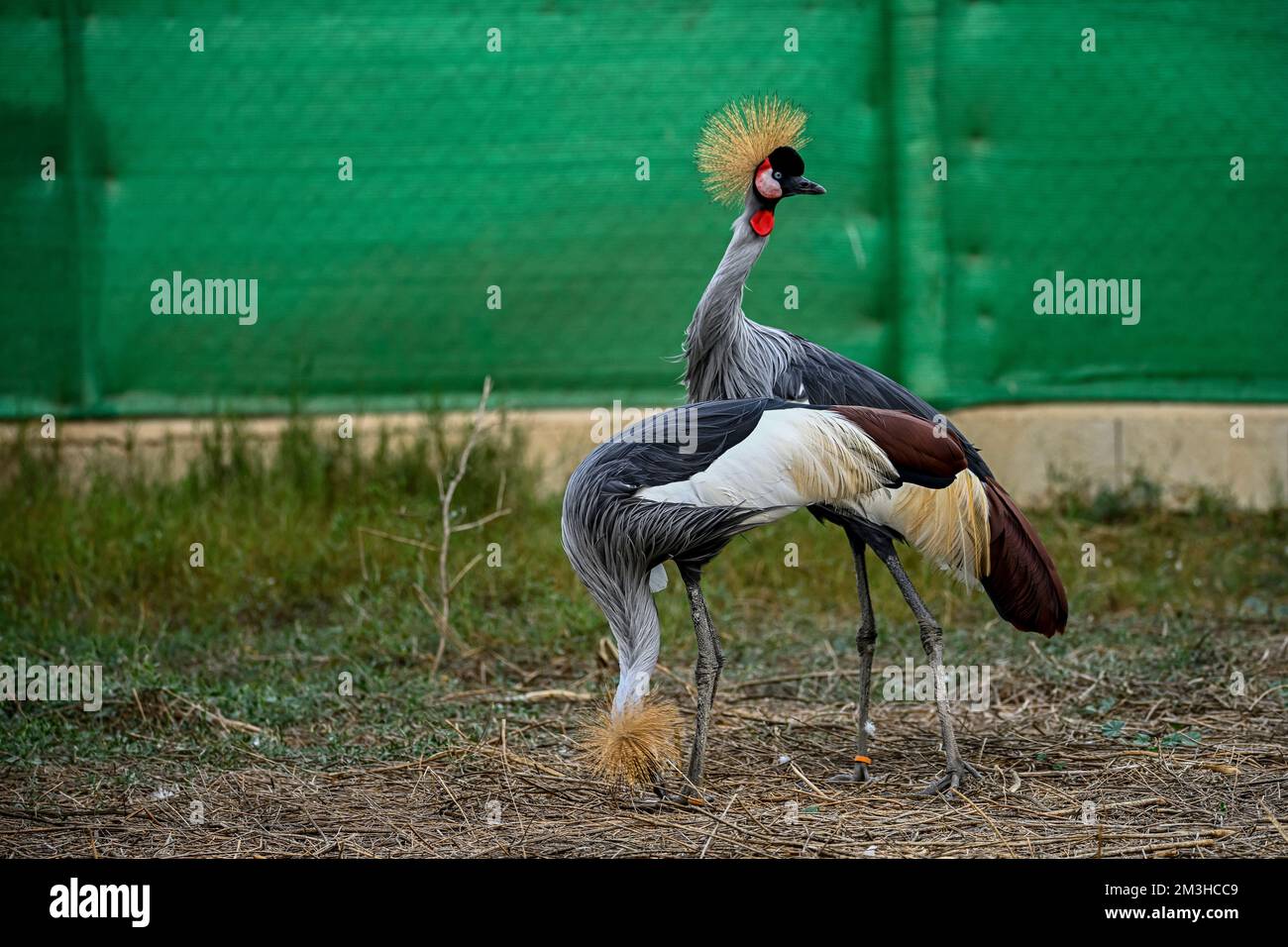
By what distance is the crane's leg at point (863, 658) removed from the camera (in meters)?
4.39

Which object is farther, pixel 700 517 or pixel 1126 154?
pixel 1126 154

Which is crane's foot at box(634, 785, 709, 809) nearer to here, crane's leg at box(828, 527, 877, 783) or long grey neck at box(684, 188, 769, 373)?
crane's leg at box(828, 527, 877, 783)

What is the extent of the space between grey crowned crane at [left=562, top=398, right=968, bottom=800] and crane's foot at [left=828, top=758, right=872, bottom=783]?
0.48 m

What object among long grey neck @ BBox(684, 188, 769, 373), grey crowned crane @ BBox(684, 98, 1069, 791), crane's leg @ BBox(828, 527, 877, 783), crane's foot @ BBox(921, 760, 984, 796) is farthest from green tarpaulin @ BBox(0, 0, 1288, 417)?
crane's foot @ BBox(921, 760, 984, 796)

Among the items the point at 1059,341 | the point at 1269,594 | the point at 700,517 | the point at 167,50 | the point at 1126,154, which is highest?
the point at 167,50

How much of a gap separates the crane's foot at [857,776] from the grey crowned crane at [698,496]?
1.56ft

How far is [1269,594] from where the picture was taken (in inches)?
253

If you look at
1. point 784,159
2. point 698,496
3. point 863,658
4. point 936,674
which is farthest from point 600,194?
point 936,674

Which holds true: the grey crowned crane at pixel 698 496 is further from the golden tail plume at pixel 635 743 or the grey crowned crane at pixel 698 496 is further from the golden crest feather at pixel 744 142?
the golden crest feather at pixel 744 142

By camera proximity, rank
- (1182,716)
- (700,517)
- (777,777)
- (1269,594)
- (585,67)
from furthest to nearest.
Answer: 1. (585,67)
2. (1269,594)
3. (1182,716)
4. (777,777)
5. (700,517)

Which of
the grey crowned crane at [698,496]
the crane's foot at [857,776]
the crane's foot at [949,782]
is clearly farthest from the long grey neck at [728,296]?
the crane's foot at [949,782]

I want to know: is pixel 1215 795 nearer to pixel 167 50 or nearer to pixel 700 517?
pixel 700 517

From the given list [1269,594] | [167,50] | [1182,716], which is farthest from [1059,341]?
[167,50]

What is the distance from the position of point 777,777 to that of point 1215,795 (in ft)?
4.03
